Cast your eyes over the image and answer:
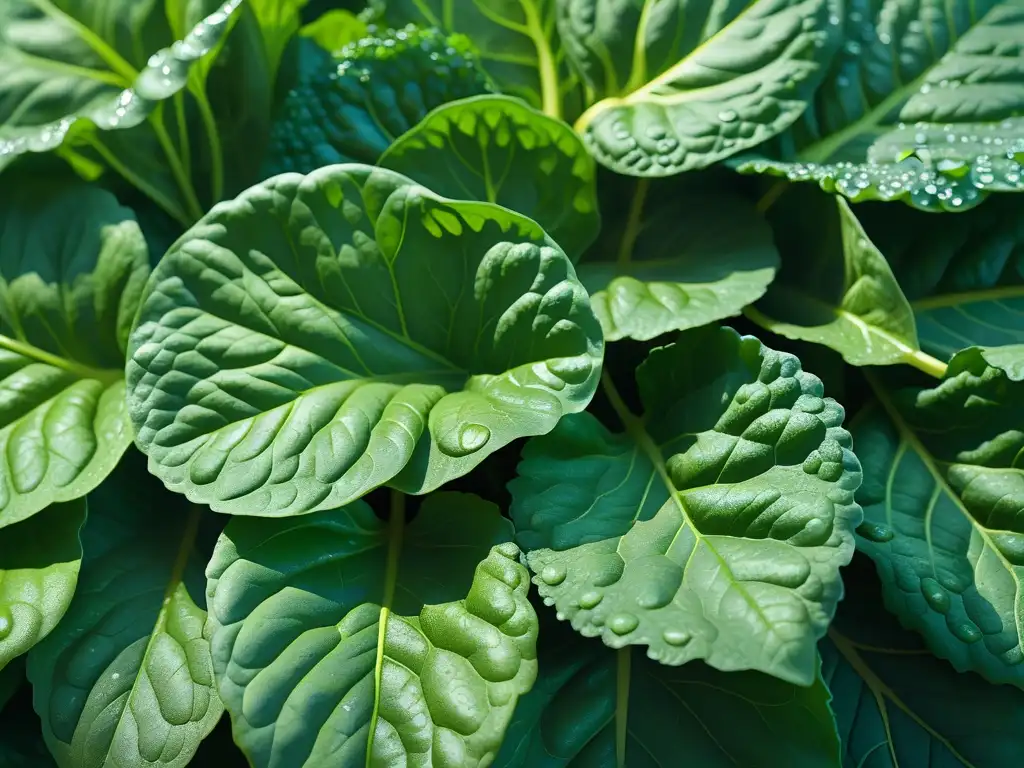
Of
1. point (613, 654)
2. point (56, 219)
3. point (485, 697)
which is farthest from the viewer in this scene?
point (56, 219)

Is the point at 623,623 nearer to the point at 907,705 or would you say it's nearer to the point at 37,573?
the point at 907,705

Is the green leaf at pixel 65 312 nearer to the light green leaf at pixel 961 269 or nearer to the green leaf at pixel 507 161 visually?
the green leaf at pixel 507 161

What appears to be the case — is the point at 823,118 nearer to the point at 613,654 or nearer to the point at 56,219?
the point at 613,654

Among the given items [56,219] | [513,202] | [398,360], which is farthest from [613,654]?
[56,219]

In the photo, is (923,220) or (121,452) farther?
(923,220)

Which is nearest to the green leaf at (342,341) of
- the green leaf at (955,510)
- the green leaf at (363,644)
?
the green leaf at (363,644)

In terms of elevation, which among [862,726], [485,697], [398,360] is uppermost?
[398,360]
